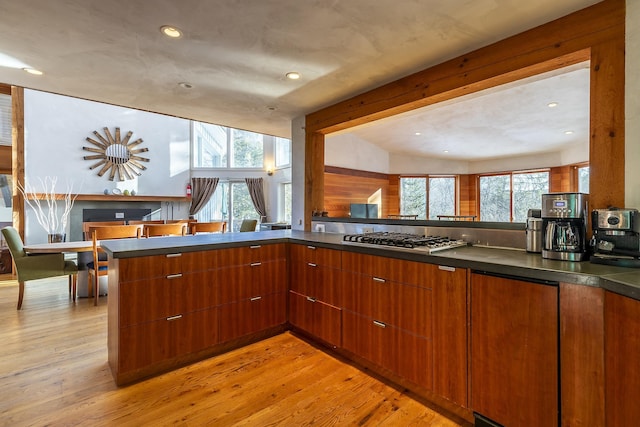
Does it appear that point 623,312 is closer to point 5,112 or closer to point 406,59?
point 406,59

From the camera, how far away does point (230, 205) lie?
848cm

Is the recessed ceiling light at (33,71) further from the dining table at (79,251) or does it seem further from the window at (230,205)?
the window at (230,205)

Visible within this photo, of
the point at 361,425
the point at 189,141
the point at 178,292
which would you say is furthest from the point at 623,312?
the point at 189,141

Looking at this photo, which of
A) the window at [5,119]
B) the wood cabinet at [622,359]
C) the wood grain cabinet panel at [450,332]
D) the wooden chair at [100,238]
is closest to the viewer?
the wood cabinet at [622,359]

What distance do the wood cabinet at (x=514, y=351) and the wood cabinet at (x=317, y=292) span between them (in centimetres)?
100

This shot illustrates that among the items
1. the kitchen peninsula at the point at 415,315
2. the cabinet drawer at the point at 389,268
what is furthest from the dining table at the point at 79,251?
the cabinet drawer at the point at 389,268

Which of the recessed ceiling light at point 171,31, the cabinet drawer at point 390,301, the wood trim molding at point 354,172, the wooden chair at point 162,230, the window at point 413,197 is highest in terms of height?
the recessed ceiling light at point 171,31

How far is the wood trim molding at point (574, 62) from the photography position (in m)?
1.54

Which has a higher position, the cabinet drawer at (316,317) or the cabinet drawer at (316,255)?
the cabinet drawer at (316,255)

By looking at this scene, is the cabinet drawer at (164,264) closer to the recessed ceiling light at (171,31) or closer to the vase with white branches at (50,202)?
the recessed ceiling light at (171,31)

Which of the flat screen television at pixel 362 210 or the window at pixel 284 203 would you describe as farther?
the window at pixel 284 203

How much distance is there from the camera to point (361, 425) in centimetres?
159

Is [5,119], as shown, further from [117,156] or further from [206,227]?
[206,227]

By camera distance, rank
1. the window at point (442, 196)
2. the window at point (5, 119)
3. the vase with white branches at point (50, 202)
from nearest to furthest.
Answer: the window at point (5, 119) < the vase with white branches at point (50, 202) < the window at point (442, 196)
